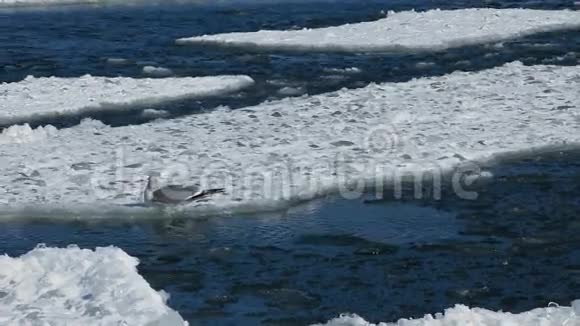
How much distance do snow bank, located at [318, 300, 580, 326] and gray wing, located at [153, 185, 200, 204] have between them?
275 centimetres

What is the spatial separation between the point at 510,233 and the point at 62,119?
21.1ft

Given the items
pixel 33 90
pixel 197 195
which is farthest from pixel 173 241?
pixel 33 90

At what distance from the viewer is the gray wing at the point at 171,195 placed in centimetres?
930

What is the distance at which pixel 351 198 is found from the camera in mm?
9820

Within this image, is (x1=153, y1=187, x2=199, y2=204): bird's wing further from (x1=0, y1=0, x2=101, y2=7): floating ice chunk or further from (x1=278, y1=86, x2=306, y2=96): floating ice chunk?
(x1=0, y1=0, x2=101, y2=7): floating ice chunk

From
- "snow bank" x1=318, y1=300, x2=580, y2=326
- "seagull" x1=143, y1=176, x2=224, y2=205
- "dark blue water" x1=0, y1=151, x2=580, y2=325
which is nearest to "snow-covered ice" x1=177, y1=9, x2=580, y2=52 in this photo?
"dark blue water" x1=0, y1=151, x2=580, y2=325

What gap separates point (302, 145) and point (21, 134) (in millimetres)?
3102

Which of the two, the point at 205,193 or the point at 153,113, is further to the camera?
the point at 153,113

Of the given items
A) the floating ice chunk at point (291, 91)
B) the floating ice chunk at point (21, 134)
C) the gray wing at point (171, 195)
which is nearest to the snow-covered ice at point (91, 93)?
the floating ice chunk at point (291, 91)

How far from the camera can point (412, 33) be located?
18281 mm

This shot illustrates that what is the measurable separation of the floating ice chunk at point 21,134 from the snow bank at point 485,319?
591 cm

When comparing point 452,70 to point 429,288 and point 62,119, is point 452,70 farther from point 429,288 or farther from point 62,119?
point 429,288

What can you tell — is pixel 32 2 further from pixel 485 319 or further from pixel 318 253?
pixel 485 319

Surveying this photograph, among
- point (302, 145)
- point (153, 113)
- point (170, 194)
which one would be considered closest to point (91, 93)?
point (153, 113)
